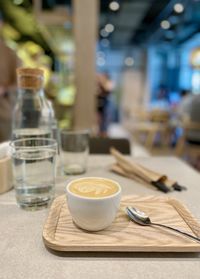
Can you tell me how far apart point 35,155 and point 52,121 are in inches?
10.5

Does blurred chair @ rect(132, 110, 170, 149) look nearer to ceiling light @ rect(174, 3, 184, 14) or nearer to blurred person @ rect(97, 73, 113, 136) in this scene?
blurred person @ rect(97, 73, 113, 136)

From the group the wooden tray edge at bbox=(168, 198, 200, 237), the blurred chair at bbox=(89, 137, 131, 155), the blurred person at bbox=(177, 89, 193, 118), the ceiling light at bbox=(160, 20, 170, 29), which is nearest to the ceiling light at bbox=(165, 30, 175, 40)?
the ceiling light at bbox=(160, 20, 170, 29)

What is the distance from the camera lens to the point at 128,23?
6312mm

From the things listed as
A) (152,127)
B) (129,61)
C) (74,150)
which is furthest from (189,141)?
(129,61)

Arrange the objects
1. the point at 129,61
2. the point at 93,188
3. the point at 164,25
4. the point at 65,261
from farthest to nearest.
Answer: the point at 129,61 → the point at 164,25 → the point at 93,188 → the point at 65,261

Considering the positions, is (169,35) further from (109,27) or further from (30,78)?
(30,78)

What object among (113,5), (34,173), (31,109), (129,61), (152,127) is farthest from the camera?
(129,61)

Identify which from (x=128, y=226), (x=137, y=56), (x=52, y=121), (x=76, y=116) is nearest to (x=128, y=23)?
(x=137, y=56)

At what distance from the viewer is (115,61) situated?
Answer: 32.7 feet

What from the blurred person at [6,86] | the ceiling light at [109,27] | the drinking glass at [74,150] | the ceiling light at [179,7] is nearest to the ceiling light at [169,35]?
the ceiling light at [109,27]

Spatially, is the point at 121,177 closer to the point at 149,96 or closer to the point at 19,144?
the point at 19,144

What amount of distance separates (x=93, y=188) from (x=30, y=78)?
0.46 metres

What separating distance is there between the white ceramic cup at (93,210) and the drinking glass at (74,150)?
44 cm

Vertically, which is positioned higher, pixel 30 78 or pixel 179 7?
pixel 179 7
